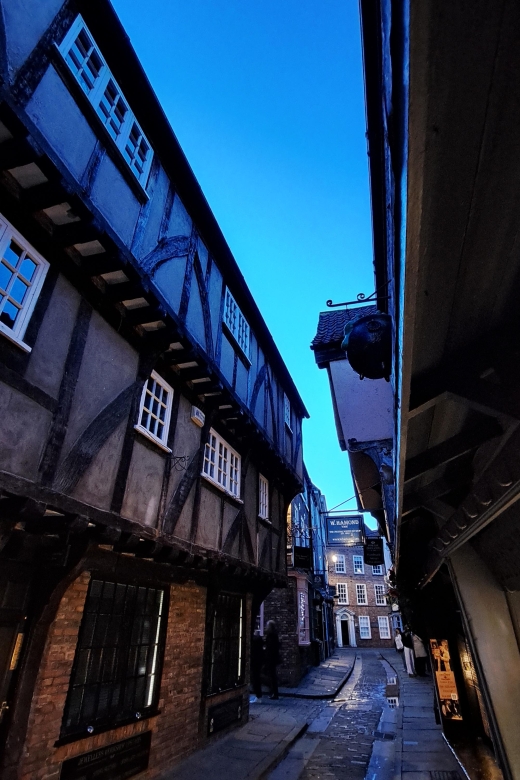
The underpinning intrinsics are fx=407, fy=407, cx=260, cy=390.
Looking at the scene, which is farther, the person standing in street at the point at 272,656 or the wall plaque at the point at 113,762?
the person standing in street at the point at 272,656

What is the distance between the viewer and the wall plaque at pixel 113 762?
4926 mm

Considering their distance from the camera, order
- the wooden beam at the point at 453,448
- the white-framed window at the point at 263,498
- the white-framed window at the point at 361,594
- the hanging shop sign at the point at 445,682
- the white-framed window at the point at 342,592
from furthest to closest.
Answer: the white-framed window at the point at 342,592 < the white-framed window at the point at 361,594 < the white-framed window at the point at 263,498 < the hanging shop sign at the point at 445,682 < the wooden beam at the point at 453,448

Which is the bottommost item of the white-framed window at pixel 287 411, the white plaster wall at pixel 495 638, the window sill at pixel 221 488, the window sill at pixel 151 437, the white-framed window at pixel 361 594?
the white plaster wall at pixel 495 638

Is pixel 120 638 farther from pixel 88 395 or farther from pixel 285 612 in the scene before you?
pixel 285 612

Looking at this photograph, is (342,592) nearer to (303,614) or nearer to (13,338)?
(303,614)

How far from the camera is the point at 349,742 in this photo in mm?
8586

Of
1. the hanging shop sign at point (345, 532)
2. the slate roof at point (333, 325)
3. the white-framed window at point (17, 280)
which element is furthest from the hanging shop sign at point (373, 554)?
the white-framed window at point (17, 280)

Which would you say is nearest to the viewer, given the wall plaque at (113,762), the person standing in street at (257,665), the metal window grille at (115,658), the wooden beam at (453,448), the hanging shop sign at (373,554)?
the wooden beam at (453,448)

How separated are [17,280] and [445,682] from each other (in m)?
10.1

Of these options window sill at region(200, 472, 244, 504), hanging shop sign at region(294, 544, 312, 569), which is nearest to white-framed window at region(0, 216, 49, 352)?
window sill at region(200, 472, 244, 504)

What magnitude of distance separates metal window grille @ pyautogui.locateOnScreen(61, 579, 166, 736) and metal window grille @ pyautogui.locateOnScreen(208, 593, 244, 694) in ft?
6.71

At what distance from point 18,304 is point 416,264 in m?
4.30

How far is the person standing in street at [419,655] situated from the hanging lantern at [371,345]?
1538 cm

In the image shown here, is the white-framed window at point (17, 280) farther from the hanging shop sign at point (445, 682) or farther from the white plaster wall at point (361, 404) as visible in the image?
the hanging shop sign at point (445, 682)
